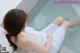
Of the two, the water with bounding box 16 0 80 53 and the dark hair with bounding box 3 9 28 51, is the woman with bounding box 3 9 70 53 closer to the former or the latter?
the dark hair with bounding box 3 9 28 51

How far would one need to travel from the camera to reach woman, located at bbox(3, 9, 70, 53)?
1.46 meters

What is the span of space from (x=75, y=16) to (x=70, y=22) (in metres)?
0.24

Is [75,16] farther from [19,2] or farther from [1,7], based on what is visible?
[1,7]

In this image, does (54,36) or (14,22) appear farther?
(54,36)

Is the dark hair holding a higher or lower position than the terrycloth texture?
higher

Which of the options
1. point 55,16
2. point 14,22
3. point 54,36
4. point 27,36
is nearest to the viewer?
point 14,22

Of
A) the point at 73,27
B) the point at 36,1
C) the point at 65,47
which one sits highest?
the point at 36,1

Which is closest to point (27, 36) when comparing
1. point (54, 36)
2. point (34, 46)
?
point (34, 46)

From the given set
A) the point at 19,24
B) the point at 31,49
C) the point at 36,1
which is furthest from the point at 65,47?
the point at 36,1

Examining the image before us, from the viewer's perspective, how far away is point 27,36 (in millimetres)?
1565

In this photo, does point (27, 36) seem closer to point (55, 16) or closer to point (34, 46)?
point (34, 46)

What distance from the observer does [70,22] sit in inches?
76.7

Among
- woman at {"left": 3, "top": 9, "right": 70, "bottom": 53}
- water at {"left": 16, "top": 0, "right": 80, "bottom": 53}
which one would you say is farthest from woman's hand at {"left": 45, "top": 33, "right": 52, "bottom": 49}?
water at {"left": 16, "top": 0, "right": 80, "bottom": 53}

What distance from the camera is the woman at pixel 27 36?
1.46 metres
